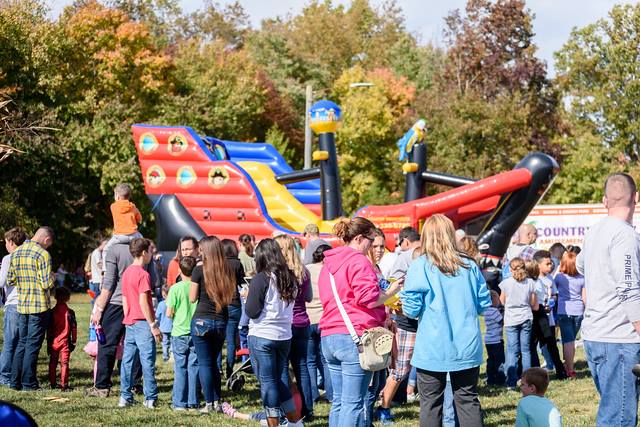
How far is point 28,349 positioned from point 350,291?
14.6 feet

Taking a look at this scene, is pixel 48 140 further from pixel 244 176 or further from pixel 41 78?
pixel 244 176

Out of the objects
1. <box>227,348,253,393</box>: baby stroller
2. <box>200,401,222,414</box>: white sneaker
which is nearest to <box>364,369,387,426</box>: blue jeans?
<box>200,401,222,414</box>: white sneaker

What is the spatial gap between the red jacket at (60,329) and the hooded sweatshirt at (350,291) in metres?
4.27

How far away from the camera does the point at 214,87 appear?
3469cm

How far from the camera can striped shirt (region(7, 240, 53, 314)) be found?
9.23 meters

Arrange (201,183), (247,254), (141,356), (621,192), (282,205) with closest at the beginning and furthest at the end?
(621,192) → (141,356) → (247,254) → (201,183) → (282,205)

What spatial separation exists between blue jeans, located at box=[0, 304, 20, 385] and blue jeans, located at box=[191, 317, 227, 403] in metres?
2.39

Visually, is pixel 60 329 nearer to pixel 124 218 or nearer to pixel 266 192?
pixel 124 218

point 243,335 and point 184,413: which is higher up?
point 243,335

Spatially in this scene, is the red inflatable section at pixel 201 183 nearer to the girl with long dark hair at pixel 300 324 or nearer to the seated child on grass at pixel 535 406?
the girl with long dark hair at pixel 300 324

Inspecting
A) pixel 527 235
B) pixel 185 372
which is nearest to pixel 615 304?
pixel 185 372

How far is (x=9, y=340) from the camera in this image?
9.45 meters

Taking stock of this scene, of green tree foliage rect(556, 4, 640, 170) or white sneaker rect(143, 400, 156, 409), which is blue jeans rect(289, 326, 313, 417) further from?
green tree foliage rect(556, 4, 640, 170)

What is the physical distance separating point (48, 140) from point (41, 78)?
197 centimetres
